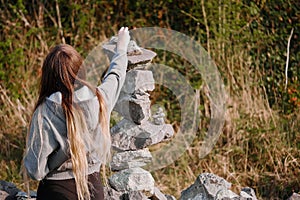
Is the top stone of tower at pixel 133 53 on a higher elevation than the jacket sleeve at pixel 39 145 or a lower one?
higher

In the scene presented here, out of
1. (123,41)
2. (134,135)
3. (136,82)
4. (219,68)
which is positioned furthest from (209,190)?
(219,68)

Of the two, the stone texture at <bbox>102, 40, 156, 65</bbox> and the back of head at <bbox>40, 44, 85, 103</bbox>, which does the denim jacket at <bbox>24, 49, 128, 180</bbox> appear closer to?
the back of head at <bbox>40, 44, 85, 103</bbox>

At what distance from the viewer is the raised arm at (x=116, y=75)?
4016 mm

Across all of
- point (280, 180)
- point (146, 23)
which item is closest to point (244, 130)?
point (280, 180)

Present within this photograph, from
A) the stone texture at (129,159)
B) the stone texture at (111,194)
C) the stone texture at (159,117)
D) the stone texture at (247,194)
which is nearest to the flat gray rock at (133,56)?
the stone texture at (159,117)

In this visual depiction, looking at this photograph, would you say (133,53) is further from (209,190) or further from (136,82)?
(209,190)

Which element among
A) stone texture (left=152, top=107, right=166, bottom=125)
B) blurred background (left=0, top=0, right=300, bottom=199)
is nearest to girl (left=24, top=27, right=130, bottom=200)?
stone texture (left=152, top=107, right=166, bottom=125)

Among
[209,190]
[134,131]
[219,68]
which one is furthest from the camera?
[219,68]

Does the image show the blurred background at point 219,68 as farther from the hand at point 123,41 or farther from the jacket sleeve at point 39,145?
the jacket sleeve at point 39,145

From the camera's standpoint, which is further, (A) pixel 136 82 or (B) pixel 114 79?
(A) pixel 136 82

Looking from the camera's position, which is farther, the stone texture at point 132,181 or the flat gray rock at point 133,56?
the stone texture at point 132,181

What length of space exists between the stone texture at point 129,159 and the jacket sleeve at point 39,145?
3.00ft

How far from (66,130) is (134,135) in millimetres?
835

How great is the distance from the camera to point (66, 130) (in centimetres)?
378
